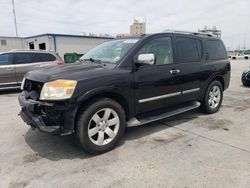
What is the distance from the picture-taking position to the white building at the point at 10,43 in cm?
2441

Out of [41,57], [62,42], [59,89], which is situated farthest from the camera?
[62,42]

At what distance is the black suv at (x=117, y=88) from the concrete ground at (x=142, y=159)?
349 millimetres

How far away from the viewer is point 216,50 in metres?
5.59

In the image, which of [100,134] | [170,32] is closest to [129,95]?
[100,134]

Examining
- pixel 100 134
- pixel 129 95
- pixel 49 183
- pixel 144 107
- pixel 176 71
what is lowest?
pixel 49 183

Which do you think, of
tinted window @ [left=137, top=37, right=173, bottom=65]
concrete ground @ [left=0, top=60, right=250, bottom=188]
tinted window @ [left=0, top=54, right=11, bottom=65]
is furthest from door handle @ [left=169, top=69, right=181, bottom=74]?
tinted window @ [left=0, top=54, right=11, bottom=65]

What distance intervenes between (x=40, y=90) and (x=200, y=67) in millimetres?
3382

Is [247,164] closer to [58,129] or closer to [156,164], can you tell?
[156,164]

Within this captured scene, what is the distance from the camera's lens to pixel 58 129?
3098mm

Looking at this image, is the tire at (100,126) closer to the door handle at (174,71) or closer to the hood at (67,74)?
the hood at (67,74)

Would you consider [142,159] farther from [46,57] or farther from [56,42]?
[56,42]

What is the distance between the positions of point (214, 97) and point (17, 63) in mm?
7363

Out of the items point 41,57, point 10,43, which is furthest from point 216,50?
point 10,43

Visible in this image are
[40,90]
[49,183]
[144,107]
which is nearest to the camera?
[49,183]
